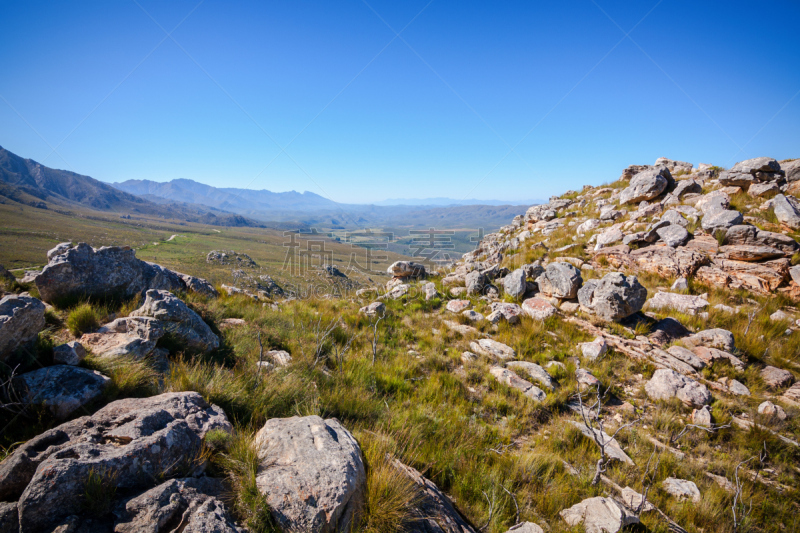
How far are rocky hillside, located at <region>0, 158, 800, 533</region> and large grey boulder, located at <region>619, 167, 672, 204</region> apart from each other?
4.16m

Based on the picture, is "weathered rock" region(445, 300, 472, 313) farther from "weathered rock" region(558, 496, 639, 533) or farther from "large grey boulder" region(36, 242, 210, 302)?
"large grey boulder" region(36, 242, 210, 302)

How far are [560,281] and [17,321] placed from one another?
1075cm

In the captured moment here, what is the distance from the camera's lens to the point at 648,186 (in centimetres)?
1398

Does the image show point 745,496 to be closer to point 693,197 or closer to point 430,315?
point 430,315

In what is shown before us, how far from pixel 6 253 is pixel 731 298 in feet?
236

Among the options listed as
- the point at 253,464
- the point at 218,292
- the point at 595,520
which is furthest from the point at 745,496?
the point at 218,292

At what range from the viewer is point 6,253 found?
40.6 metres

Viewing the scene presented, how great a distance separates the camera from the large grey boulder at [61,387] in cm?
303

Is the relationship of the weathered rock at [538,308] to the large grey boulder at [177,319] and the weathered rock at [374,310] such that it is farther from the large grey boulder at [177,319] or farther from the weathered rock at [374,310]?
the large grey boulder at [177,319]

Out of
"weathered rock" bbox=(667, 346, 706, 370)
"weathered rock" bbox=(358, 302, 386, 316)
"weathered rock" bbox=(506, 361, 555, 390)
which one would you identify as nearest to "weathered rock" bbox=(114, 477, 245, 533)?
"weathered rock" bbox=(506, 361, 555, 390)

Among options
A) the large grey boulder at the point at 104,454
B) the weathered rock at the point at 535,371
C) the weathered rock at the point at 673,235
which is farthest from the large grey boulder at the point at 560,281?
the large grey boulder at the point at 104,454

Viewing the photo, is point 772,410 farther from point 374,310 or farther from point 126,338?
point 126,338

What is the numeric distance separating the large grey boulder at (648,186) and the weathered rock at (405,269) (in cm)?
1112

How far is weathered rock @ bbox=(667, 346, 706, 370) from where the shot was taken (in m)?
6.00
